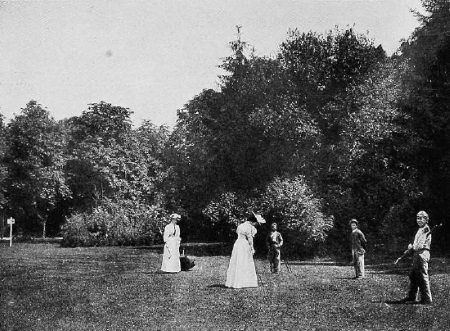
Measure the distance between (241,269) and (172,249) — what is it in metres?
5.82

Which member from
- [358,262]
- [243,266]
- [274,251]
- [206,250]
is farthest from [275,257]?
[206,250]

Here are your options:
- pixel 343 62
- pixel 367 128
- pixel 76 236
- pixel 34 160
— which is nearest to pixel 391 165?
pixel 367 128

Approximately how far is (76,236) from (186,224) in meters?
10.2

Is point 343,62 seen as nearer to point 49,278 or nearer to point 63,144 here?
point 49,278

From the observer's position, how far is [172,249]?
74.1 feet

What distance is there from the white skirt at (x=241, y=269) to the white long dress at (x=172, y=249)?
5180 mm

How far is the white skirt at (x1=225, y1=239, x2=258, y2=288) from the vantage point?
17.3m

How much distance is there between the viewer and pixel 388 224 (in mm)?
33750

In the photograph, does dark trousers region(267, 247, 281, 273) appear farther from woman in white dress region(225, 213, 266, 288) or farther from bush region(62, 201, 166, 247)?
bush region(62, 201, 166, 247)

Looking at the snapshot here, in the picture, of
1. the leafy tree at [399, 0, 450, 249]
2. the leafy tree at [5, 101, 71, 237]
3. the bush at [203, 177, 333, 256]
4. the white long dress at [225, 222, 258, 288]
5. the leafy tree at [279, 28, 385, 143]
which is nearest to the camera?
the white long dress at [225, 222, 258, 288]

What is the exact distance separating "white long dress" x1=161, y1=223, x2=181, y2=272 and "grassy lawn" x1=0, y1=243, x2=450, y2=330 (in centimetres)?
85

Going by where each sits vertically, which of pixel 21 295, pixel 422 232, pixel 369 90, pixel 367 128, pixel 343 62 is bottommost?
pixel 21 295

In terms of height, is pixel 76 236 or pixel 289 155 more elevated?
pixel 289 155

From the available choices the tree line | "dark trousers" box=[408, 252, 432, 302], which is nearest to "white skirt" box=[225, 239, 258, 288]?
"dark trousers" box=[408, 252, 432, 302]
